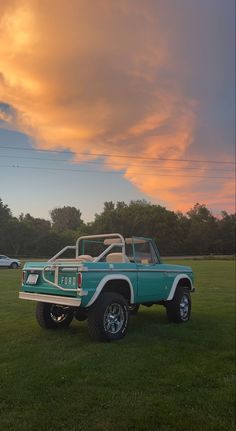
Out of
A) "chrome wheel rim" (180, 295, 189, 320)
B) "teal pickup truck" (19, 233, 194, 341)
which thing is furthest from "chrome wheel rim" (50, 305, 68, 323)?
"chrome wheel rim" (180, 295, 189, 320)

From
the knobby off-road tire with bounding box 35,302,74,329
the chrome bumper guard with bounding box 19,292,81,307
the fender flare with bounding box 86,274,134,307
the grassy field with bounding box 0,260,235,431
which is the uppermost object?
the fender flare with bounding box 86,274,134,307

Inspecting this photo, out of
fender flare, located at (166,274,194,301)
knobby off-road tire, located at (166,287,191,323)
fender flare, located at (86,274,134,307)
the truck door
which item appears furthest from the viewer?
knobby off-road tire, located at (166,287,191,323)

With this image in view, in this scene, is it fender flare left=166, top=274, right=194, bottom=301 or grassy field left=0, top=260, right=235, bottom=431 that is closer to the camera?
grassy field left=0, top=260, right=235, bottom=431

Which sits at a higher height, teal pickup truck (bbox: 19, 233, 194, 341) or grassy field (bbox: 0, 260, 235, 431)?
teal pickup truck (bbox: 19, 233, 194, 341)

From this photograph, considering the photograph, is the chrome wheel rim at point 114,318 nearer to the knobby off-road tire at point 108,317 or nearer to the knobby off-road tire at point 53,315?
the knobby off-road tire at point 108,317

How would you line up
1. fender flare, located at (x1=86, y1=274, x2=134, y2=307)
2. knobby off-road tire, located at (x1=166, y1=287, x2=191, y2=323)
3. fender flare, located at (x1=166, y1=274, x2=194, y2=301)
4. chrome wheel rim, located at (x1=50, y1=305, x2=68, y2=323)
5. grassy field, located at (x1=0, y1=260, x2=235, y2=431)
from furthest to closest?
1. knobby off-road tire, located at (x1=166, y1=287, x2=191, y2=323)
2. fender flare, located at (x1=166, y1=274, x2=194, y2=301)
3. chrome wheel rim, located at (x1=50, y1=305, x2=68, y2=323)
4. fender flare, located at (x1=86, y1=274, x2=134, y2=307)
5. grassy field, located at (x1=0, y1=260, x2=235, y2=431)

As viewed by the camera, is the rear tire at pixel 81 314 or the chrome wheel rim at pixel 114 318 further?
the rear tire at pixel 81 314

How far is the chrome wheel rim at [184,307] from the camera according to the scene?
9.90 metres

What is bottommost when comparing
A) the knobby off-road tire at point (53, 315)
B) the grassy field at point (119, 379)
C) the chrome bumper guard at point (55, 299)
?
the grassy field at point (119, 379)

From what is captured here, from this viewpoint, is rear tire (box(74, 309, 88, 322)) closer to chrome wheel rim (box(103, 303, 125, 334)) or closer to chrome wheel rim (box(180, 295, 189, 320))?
chrome wheel rim (box(103, 303, 125, 334))

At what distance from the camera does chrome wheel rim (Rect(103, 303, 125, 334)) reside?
770 centimetres

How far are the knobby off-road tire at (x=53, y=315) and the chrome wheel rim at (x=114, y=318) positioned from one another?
1154 mm

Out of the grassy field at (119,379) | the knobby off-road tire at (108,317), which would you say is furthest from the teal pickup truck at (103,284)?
the grassy field at (119,379)

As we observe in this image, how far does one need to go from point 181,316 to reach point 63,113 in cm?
676
